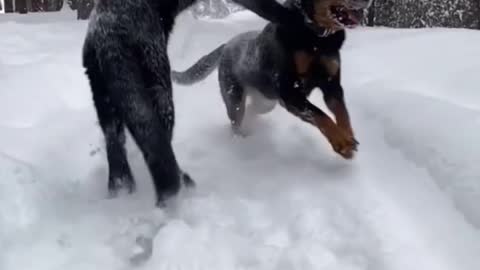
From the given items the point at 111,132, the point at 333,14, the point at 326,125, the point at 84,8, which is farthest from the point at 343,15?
the point at 84,8

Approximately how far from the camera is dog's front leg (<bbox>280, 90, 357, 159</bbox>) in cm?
398

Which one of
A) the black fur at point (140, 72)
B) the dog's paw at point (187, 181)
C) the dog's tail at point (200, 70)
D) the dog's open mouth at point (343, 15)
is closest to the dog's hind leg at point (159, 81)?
the black fur at point (140, 72)

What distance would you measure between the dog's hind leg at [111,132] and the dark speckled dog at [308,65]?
38.5 inches

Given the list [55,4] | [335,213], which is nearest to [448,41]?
[335,213]

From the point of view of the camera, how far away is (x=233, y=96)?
4914mm

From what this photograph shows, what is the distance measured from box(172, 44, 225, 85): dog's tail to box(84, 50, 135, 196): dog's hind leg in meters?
1.38

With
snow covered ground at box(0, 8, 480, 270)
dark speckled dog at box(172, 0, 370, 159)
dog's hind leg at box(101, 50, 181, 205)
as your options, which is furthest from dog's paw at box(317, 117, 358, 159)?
dog's hind leg at box(101, 50, 181, 205)

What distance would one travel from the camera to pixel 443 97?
15.1 feet

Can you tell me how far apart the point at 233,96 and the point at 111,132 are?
1.24m

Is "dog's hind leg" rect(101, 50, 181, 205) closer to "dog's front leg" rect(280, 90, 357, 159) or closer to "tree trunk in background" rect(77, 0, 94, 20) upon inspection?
"dog's front leg" rect(280, 90, 357, 159)

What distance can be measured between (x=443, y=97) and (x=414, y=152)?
2.40ft

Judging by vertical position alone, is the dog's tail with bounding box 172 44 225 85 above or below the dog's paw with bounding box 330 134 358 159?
below

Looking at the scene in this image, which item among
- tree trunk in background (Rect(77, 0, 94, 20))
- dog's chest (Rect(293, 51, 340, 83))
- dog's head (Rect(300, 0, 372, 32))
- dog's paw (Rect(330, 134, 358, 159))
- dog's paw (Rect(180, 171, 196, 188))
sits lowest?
tree trunk in background (Rect(77, 0, 94, 20))

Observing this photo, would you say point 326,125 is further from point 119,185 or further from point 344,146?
point 119,185
